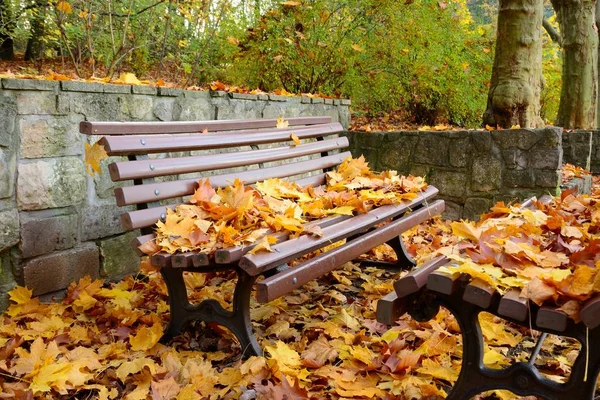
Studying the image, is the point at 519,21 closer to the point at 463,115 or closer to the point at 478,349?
the point at 463,115

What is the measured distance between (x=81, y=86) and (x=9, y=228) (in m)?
0.78

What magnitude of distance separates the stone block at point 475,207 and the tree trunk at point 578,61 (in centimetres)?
457

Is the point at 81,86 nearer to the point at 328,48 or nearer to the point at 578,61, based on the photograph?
the point at 328,48

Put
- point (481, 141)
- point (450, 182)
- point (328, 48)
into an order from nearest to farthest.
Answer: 1. point (481, 141)
2. point (450, 182)
3. point (328, 48)

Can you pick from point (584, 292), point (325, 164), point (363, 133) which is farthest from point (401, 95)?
point (584, 292)

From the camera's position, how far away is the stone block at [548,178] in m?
4.05

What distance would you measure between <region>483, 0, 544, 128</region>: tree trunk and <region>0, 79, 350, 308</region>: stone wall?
322 centimetres

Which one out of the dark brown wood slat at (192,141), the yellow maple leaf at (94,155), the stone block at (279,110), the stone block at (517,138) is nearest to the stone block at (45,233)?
the yellow maple leaf at (94,155)

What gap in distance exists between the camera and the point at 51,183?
2.50 m

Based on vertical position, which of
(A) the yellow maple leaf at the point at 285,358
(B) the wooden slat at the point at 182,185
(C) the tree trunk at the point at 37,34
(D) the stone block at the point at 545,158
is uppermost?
(C) the tree trunk at the point at 37,34

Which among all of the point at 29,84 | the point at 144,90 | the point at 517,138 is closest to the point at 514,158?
the point at 517,138

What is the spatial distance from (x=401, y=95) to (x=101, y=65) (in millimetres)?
4720

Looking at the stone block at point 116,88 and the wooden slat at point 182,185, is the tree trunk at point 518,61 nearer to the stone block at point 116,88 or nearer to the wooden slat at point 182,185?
the wooden slat at point 182,185

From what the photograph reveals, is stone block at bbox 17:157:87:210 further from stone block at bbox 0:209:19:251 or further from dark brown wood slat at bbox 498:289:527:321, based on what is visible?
dark brown wood slat at bbox 498:289:527:321
